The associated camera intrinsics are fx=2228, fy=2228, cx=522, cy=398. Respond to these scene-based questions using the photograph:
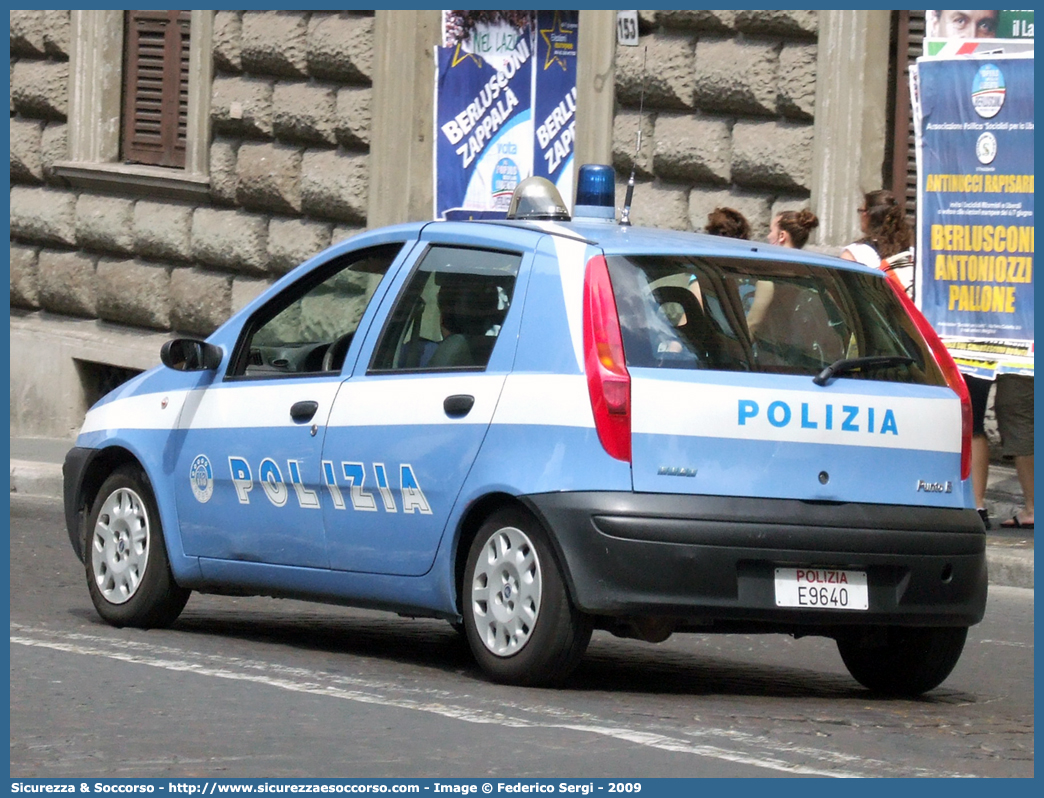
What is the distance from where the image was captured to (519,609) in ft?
21.8

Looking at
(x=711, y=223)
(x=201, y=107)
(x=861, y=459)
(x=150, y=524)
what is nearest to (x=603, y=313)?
(x=861, y=459)

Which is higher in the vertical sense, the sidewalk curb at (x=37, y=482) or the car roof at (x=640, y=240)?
Answer: the car roof at (x=640, y=240)

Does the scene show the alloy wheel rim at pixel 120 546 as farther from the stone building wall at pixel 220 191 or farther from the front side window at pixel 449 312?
the stone building wall at pixel 220 191

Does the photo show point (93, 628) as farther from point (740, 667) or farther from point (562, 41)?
point (562, 41)

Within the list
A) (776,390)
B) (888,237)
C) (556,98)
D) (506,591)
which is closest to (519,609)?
(506,591)

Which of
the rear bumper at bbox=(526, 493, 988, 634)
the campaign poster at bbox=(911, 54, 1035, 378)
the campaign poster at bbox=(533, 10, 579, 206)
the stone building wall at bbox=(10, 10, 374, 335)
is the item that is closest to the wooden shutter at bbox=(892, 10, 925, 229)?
the campaign poster at bbox=(911, 54, 1035, 378)

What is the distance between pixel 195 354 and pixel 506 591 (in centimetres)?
181

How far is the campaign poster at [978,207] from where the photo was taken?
36.6 ft

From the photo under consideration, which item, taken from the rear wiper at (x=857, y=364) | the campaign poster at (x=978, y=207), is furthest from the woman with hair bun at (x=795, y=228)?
the rear wiper at (x=857, y=364)

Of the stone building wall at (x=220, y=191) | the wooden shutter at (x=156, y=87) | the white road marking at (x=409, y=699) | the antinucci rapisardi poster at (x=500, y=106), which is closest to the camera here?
the white road marking at (x=409, y=699)

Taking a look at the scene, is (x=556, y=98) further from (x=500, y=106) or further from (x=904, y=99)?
(x=904, y=99)

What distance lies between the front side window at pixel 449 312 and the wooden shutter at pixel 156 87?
35.4 ft

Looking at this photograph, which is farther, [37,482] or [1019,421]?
[37,482]

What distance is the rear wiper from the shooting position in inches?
265
